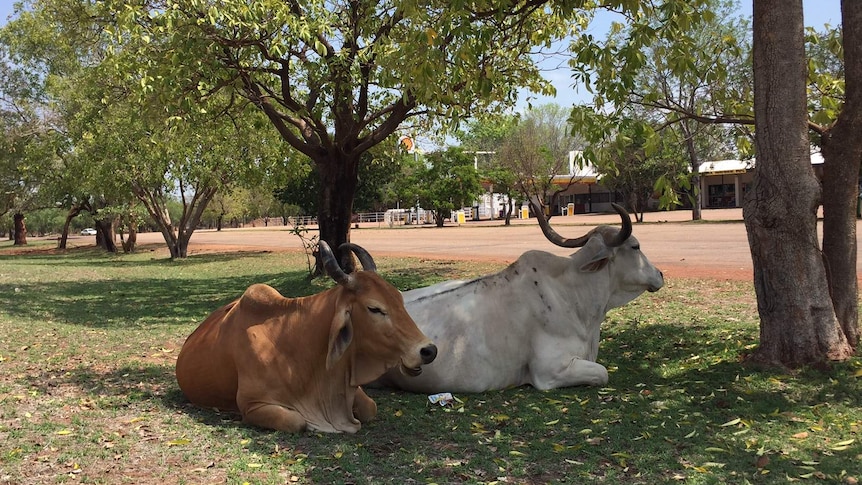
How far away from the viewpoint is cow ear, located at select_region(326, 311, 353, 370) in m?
4.73

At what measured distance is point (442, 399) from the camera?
5680 millimetres

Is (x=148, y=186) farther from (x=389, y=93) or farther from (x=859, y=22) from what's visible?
(x=859, y=22)

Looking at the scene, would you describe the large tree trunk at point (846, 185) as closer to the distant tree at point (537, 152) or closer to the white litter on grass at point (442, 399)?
the white litter on grass at point (442, 399)

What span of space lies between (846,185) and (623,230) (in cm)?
218

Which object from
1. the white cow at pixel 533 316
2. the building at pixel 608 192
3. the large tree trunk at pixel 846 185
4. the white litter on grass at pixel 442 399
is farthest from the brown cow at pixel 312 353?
the building at pixel 608 192

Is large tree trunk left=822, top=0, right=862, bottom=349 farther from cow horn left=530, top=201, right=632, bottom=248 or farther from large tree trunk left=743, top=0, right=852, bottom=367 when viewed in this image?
cow horn left=530, top=201, right=632, bottom=248

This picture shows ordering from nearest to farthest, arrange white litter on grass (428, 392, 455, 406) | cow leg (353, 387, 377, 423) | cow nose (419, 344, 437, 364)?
1. cow nose (419, 344, 437, 364)
2. cow leg (353, 387, 377, 423)
3. white litter on grass (428, 392, 455, 406)

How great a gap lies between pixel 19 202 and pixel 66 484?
4264 centimetres

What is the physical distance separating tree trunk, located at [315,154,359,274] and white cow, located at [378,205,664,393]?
25.5ft

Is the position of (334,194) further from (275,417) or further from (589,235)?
(275,417)

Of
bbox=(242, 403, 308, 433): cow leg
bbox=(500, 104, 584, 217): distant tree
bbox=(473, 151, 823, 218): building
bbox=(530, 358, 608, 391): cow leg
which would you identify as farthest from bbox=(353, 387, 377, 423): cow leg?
bbox=(473, 151, 823, 218): building

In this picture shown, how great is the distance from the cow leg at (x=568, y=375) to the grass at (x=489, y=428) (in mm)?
99

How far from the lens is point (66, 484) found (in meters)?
3.82

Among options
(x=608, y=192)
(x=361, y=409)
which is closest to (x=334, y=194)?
(x=361, y=409)
